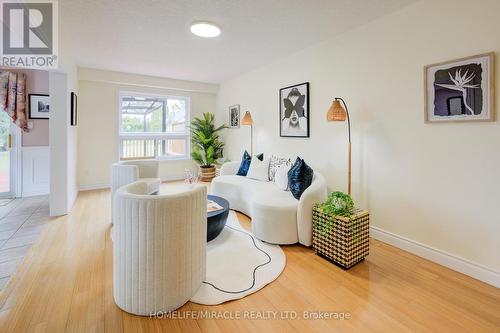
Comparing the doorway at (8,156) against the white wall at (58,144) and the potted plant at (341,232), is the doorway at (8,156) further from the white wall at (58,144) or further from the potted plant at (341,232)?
the potted plant at (341,232)

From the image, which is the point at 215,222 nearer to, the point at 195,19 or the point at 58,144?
the point at 195,19

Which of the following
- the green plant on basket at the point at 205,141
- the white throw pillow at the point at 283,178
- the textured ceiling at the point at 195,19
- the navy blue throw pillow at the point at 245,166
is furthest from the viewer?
the green plant on basket at the point at 205,141

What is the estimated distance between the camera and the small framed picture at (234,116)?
550cm

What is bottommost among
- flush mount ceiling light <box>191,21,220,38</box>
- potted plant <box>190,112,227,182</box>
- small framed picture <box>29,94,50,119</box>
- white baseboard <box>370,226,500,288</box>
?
white baseboard <box>370,226,500,288</box>

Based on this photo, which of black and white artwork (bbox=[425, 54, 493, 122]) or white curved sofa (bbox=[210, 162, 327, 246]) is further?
white curved sofa (bbox=[210, 162, 327, 246])

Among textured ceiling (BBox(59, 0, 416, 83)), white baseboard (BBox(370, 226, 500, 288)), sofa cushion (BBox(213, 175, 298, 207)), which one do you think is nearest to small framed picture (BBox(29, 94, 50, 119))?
textured ceiling (BBox(59, 0, 416, 83))

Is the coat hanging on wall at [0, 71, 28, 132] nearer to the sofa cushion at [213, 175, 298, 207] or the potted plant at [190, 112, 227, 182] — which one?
the potted plant at [190, 112, 227, 182]

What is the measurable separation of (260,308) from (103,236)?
212 cm

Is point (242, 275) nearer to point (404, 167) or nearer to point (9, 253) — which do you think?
point (404, 167)

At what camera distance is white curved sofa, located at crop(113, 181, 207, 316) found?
1511 mm

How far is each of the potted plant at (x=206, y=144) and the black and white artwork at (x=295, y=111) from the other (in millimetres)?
2193

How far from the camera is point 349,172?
2889mm

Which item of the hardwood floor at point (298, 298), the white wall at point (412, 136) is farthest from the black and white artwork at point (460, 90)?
the hardwood floor at point (298, 298)

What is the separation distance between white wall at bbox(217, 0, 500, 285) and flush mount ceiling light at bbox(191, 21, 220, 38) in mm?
1424
